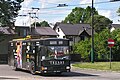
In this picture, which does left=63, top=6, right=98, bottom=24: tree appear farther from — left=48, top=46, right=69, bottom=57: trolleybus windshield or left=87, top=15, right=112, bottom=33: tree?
left=48, top=46, right=69, bottom=57: trolleybus windshield

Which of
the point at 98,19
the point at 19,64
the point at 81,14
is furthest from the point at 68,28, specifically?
the point at 19,64

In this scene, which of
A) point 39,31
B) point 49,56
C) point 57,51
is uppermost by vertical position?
point 39,31

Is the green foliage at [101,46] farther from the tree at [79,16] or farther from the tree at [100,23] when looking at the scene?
the tree at [79,16]

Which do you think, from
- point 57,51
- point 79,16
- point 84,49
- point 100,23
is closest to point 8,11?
point 84,49

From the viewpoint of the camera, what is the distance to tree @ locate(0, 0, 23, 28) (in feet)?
193

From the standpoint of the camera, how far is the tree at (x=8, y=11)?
2313 inches

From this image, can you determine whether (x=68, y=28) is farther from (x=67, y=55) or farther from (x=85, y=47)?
(x=67, y=55)

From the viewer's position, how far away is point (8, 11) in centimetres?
5988

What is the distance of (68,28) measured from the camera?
333 ft

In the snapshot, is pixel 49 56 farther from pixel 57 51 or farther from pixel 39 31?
pixel 39 31

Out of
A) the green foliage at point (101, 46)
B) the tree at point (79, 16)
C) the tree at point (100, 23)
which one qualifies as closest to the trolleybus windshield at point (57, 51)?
the green foliage at point (101, 46)

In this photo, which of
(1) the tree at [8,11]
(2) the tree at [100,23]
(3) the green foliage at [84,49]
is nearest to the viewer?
(1) the tree at [8,11]

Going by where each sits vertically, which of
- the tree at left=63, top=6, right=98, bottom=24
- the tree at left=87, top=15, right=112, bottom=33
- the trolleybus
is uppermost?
the tree at left=63, top=6, right=98, bottom=24

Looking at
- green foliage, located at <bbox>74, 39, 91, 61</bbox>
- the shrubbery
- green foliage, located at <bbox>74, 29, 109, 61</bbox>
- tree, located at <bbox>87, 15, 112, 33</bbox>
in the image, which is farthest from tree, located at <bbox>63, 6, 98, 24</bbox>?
green foliage, located at <bbox>74, 29, 109, 61</bbox>
